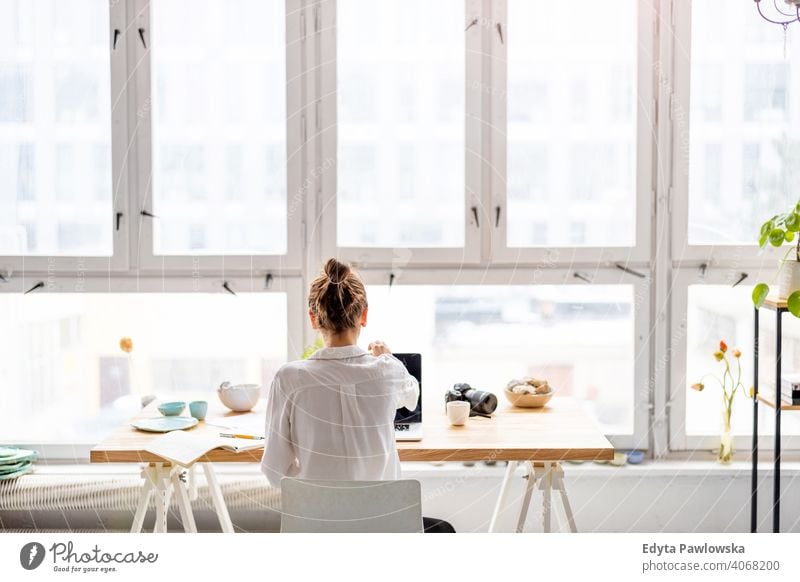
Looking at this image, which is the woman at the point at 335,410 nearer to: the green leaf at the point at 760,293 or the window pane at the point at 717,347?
the green leaf at the point at 760,293

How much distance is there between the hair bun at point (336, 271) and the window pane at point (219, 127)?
82 cm

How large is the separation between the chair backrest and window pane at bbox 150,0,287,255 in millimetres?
1168

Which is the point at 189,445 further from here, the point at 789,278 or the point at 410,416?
the point at 789,278

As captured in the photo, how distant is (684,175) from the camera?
95.7 inches

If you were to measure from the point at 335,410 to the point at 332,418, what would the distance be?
0.05 feet

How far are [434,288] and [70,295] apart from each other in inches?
38.2

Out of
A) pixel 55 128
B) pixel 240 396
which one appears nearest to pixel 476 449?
pixel 240 396

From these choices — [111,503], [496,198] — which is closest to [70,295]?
[111,503]

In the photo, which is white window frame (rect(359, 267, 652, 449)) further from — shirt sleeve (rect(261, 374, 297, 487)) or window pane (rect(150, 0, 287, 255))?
shirt sleeve (rect(261, 374, 297, 487))

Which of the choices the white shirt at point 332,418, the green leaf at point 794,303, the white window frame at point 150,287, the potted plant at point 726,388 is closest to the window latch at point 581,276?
the potted plant at point 726,388

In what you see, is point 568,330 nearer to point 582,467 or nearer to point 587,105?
point 582,467

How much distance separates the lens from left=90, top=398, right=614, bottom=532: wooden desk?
1854mm

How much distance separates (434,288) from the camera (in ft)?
8.27
